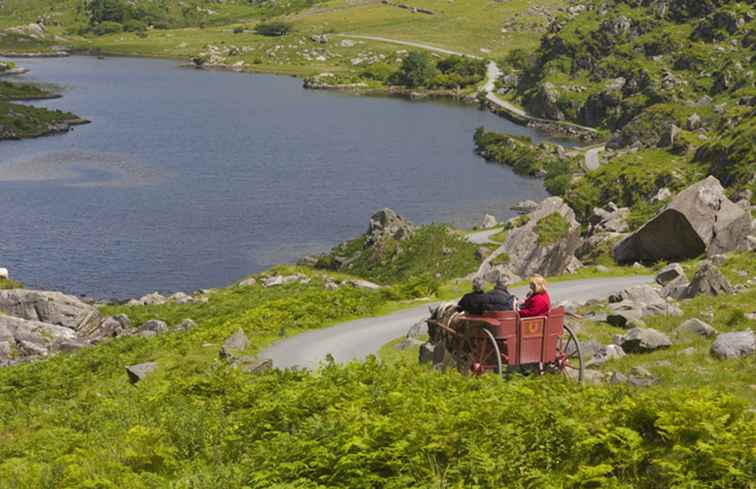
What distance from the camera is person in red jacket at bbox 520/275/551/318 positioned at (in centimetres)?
1855

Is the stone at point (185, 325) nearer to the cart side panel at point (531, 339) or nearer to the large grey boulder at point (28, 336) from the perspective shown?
the large grey boulder at point (28, 336)

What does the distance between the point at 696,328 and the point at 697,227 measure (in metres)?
21.2

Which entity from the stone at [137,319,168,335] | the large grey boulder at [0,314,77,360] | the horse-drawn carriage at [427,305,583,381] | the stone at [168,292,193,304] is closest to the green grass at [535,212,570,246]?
the stone at [137,319,168,335]

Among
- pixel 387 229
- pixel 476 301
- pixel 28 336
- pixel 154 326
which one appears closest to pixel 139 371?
pixel 476 301

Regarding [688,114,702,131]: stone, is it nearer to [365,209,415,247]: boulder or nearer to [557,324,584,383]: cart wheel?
[365,209,415,247]: boulder

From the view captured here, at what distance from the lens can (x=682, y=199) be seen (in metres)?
42.6

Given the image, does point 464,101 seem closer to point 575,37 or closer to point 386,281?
point 575,37

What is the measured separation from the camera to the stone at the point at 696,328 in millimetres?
21938

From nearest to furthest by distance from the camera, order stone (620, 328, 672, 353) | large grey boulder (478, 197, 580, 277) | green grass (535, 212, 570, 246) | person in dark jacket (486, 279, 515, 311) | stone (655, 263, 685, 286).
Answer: person in dark jacket (486, 279, 515, 311) → stone (620, 328, 672, 353) → stone (655, 263, 685, 286) → large grey boulder (478, 197, 580, 277) → green grass (535, 212, 570, 246)

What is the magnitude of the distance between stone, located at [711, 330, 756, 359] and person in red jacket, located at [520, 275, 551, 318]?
173 inches

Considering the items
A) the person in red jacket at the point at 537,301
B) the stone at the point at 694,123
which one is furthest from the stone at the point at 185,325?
the stone at the point at 694,123

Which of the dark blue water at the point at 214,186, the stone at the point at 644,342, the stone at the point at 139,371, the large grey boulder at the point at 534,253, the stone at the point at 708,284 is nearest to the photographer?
the stone at the point at 644,342

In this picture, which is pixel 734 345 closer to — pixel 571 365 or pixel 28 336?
pixel 571 365

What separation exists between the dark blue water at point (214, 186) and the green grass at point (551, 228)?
1064 inches
